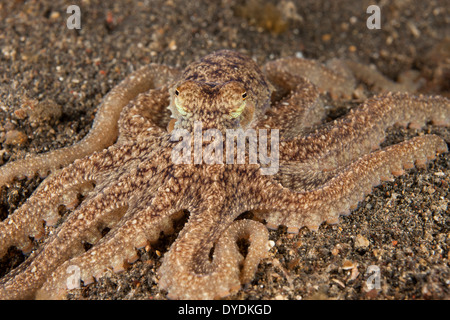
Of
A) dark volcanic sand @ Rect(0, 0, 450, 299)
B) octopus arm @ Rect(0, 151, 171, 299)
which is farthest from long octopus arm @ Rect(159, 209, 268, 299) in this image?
octopus arm @ Rect(0, 151, 171, 299)

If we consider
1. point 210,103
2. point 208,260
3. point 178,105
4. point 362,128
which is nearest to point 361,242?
point 362,128

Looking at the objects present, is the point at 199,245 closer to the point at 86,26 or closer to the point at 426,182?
the point at 426,182

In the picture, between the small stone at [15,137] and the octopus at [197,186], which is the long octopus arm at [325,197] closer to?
the octopus at [197,186]

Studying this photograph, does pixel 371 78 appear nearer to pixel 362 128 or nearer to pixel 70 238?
pixel 362 128

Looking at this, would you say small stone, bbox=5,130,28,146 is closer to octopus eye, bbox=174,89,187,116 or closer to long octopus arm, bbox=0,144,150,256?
long octopus arm, bbox=0,144,150,256

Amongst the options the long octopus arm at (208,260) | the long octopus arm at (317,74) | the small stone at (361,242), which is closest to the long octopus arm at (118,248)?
the long octopus arm at (208,260)
